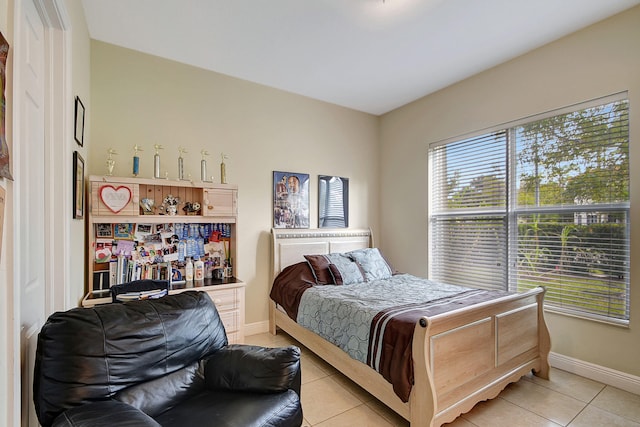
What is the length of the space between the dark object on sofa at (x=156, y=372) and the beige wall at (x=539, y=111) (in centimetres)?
254

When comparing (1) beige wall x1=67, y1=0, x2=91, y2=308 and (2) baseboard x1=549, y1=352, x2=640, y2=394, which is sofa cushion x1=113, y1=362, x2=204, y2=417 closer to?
(1) beige wall x1=67, y1=0, x2=91, y2=308

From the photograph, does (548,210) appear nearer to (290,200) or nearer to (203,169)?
(290,200)

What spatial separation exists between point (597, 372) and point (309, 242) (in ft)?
9.30

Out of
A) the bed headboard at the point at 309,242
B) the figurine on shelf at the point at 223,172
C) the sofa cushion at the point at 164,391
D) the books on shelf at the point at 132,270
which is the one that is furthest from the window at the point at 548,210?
the books on shelf at the point at 132,270

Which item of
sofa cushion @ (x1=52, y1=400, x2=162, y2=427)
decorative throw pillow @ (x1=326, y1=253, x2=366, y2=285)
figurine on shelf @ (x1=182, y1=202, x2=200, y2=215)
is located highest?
figurine on shelf @ (x1=182, y1=202, x2=200, y2=215)

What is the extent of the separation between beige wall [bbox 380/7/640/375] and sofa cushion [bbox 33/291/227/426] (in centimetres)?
289

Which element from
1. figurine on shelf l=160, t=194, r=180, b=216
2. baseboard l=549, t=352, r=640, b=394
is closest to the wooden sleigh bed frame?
baseboard l=549, t=352, r=640, b=394

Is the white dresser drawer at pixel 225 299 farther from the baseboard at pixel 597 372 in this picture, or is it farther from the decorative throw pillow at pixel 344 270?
the baseboard at pixel 597 372

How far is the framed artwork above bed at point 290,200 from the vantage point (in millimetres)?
3553

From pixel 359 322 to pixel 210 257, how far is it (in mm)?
1710

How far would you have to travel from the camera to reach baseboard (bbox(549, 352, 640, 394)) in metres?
2.24

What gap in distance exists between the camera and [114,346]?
52.1 inches

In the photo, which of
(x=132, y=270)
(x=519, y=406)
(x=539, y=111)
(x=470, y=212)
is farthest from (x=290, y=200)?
(x=519, y=406)

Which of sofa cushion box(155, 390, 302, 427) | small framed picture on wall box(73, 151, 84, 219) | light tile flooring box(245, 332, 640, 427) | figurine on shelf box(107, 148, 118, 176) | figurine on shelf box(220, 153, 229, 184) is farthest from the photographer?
figurine on shelf box(220, 153, 229, 184)
